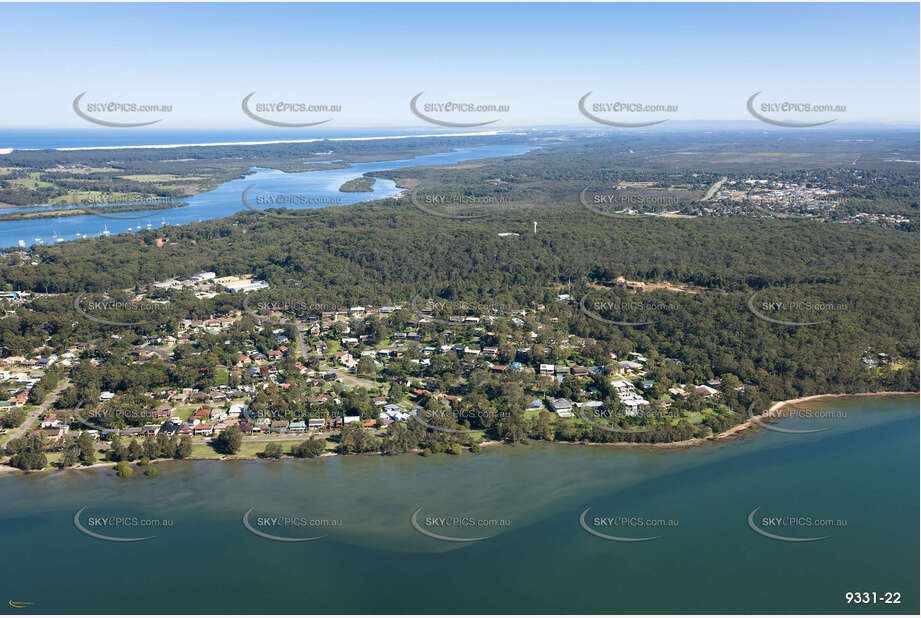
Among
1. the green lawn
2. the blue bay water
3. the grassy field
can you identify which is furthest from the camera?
the blue bay water

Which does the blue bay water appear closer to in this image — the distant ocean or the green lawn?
the green lawn

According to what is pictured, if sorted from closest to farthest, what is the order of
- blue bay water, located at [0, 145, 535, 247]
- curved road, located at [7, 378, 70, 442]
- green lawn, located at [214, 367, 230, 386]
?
curved road, located at [7, 378, 70, 442], green lawn, located at [214, 367, 230, 386], blue bay water, located at [0, 145, 535, 247]

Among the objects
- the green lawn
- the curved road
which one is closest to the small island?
the green lawn

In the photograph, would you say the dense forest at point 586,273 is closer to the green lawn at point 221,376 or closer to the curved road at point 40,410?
the curved road at point 40,410

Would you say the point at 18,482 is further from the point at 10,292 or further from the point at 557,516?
the point at 10,292

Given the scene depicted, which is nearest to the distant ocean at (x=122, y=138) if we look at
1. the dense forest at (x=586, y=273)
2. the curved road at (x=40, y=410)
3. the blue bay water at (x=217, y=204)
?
the blue bay water at (x=217, y=204)

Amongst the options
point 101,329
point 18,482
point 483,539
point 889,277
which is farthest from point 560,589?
point 889,277

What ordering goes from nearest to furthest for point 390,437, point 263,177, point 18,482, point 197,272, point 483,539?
point 483,539
point 18,482
point 390,437
point 197,272
point 263,177

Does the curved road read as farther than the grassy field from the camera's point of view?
Yes

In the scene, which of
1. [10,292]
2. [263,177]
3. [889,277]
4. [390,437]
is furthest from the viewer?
[263,177]
